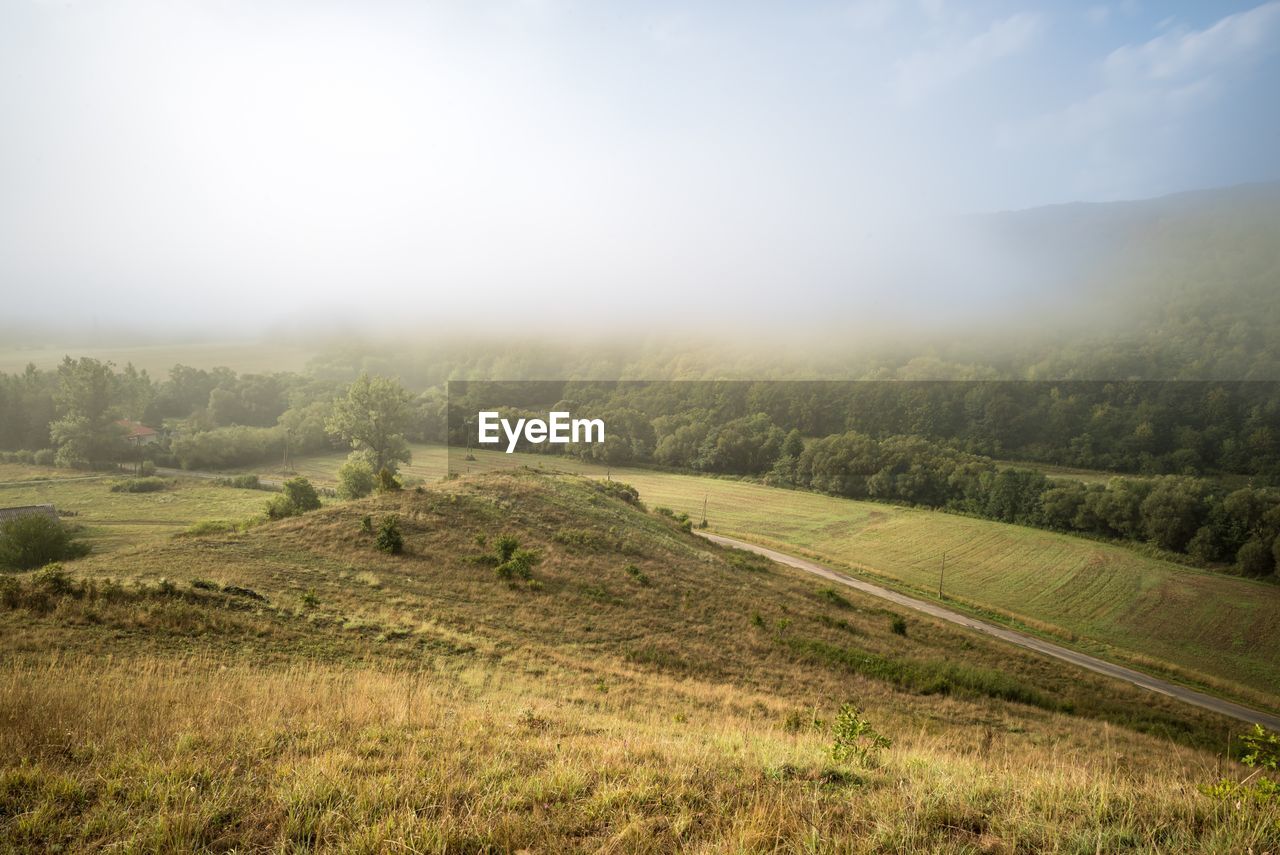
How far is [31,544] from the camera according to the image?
945 inches

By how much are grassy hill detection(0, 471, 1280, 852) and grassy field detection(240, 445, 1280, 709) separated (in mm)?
11518

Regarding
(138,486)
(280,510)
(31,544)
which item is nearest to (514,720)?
(31,544)

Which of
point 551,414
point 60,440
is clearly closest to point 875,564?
point 551,414

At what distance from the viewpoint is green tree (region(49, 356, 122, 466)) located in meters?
60.5

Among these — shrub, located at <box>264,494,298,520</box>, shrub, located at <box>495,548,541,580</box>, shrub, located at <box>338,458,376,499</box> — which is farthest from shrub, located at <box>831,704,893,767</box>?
shrub, located at <box>338,458,376,499</box>

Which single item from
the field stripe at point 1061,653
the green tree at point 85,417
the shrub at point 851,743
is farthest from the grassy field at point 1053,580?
the shrub at point 851,743

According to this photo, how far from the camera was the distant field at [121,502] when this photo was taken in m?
37.8

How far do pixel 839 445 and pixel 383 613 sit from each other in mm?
75182

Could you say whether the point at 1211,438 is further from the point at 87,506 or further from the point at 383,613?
the point at 87,506

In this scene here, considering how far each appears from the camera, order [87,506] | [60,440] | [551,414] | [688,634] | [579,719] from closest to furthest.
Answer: [579,719] → [688,634] → [87,506] → [60,440] → [551,414]

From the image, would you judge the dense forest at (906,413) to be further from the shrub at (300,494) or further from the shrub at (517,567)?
the shrub at (517,567)

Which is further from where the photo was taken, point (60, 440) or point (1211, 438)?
point (1211, 438)

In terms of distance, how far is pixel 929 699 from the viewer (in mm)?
19156

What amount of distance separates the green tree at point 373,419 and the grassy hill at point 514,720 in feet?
90.2
